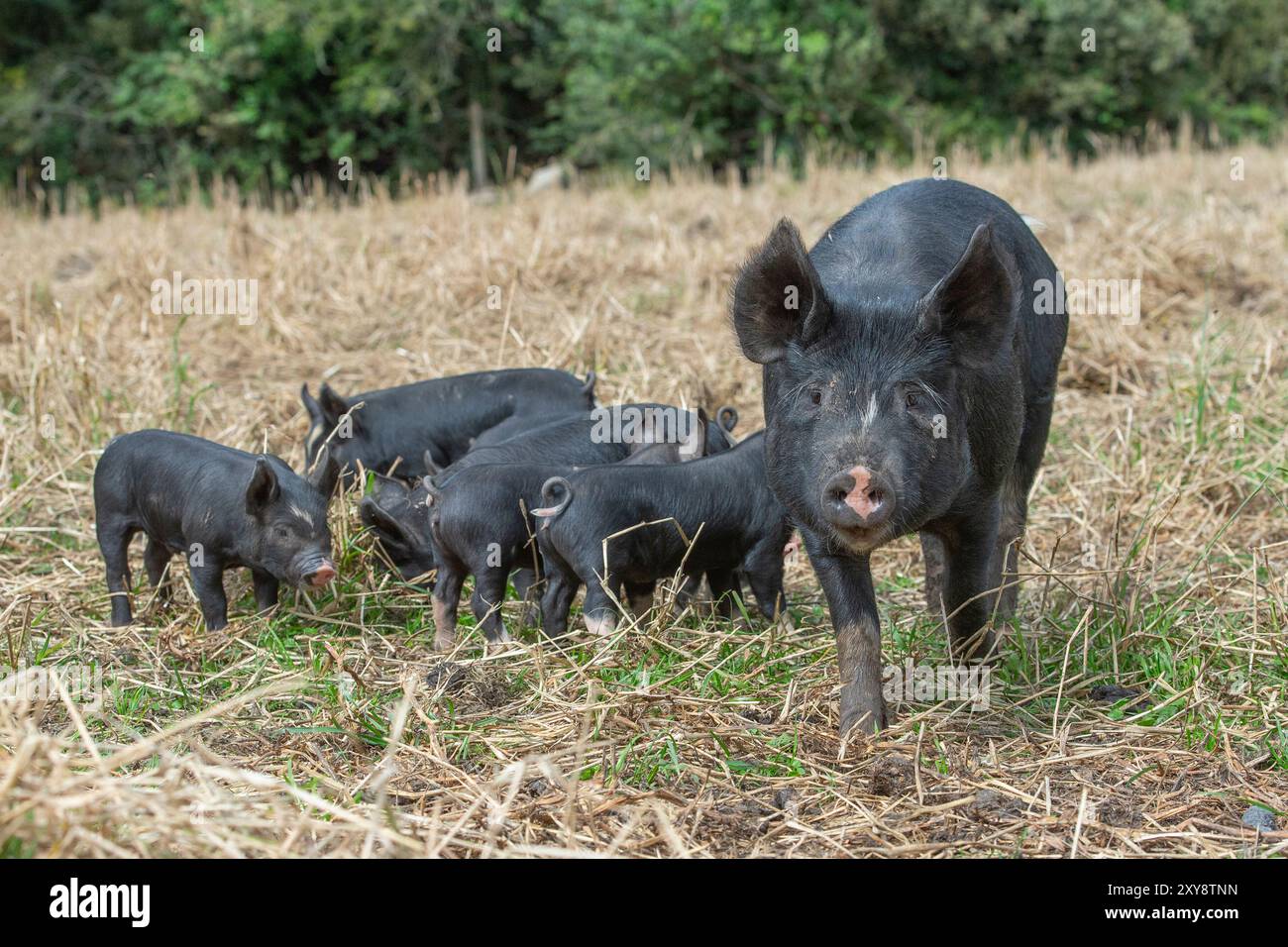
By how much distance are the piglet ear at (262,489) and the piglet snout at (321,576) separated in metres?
0.31

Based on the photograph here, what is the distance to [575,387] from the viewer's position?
6672 millimetres

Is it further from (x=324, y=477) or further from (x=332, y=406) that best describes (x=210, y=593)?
(x=332, y=406)

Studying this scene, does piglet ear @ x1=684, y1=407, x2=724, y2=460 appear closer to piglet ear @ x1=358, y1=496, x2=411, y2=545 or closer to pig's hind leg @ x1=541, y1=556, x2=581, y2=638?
pig's hind leg @ x1=541, y1=556, x2=581, y2=638

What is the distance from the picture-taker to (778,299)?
4023 millimetres

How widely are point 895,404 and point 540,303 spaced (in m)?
5.64

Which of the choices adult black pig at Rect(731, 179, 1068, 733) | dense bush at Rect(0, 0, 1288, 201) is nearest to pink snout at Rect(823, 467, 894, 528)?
adult black pig at Rect(731, 179, 1068, 733)

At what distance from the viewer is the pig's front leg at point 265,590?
546cm

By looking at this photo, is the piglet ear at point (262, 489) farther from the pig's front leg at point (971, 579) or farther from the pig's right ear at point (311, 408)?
the pig's front leg at point (971, 579)

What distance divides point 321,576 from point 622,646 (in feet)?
3.86

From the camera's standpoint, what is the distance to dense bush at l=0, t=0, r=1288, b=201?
23.0 m

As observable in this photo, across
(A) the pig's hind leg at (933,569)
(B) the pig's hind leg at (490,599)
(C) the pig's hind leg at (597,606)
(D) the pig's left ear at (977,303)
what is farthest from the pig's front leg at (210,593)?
(D) the pig's left ear at (977,303)

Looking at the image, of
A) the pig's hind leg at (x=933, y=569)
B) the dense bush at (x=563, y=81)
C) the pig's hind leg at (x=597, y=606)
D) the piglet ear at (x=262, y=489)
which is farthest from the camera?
the dense bush at (x=563, y=81)

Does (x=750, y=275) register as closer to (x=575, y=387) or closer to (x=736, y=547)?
(x=736, y=547)
